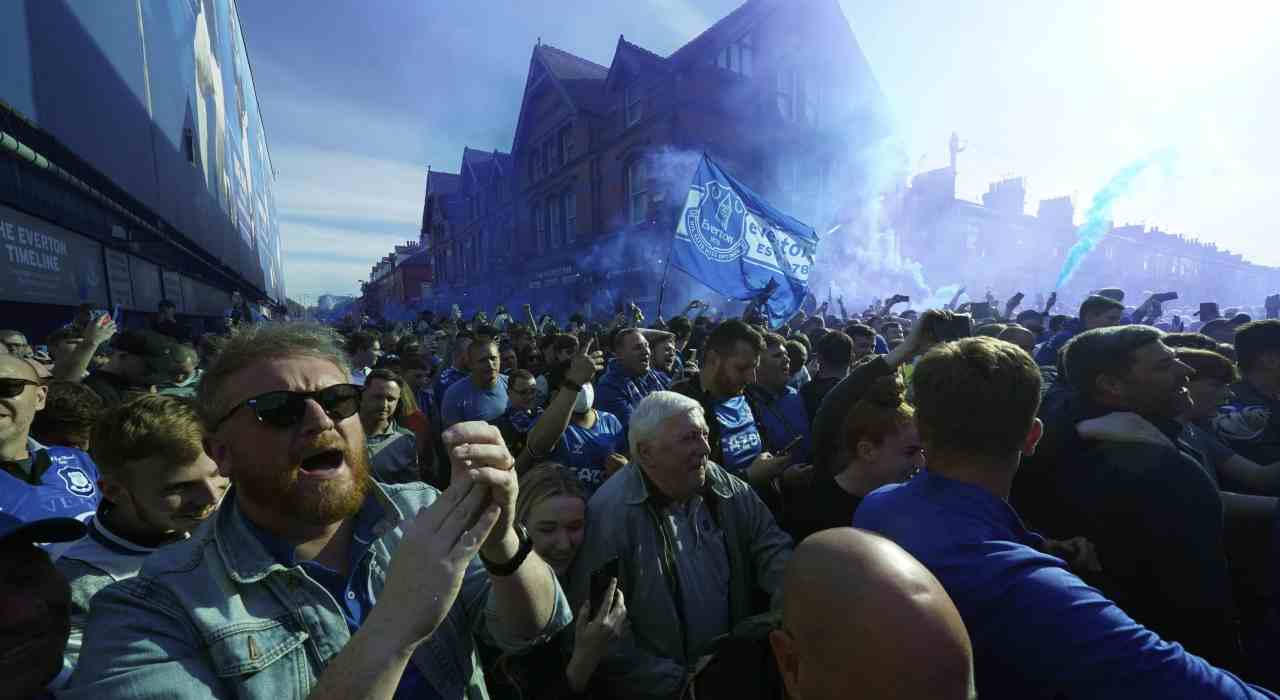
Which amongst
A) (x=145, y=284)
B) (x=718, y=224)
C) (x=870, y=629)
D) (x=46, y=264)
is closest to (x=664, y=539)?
(x=870, y=629)

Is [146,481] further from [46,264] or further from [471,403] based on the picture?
[46,264]

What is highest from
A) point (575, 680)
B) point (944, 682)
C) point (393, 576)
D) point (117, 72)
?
point (117, 72)

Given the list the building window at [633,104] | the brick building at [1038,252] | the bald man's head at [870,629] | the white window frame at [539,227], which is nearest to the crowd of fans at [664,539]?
the bald man's head at [870,629]

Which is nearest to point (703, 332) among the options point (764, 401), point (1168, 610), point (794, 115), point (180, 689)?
point (764, 401)

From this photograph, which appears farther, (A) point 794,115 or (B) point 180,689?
(A) point 794,115

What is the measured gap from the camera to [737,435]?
13.2 ft

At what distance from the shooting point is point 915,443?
2764mm

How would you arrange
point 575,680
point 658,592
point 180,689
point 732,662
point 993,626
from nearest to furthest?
point 180,689
point 993,626
point 732,662
point 575,680
point 658,592

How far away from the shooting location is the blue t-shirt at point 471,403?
532cm

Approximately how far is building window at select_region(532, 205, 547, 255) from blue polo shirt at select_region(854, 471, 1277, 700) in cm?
2768

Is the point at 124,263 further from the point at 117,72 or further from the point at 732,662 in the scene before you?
the point at 732,662

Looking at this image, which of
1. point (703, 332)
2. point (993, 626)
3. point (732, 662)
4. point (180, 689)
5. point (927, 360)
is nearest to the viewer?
point (180, 689)

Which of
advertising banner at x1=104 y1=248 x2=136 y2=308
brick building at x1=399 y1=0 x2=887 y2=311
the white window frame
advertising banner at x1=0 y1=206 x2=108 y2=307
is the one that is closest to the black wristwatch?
advertising banner at x1=0 y1=206 x2=108 y2=307

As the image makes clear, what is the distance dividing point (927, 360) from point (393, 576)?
5.85 feet
